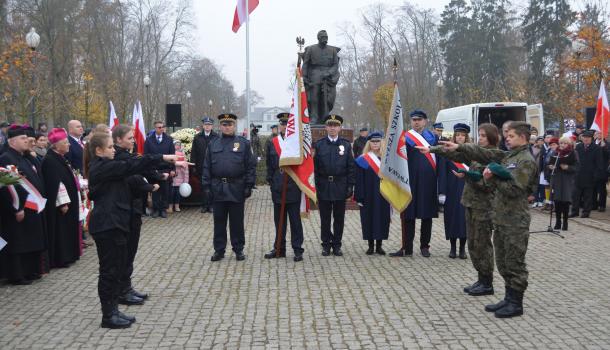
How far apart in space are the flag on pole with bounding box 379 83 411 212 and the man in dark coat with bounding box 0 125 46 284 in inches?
187

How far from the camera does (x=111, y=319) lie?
582cm

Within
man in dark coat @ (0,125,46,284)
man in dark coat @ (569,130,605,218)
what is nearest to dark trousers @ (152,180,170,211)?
man in dark coat @ (0,125,46,284)

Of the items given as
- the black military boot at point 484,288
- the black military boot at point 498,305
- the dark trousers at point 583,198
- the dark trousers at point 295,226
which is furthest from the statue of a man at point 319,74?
the black military boot at point 498,305

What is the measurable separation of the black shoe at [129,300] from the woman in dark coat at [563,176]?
28.4 ft

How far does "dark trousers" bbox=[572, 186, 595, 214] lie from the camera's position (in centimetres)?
1414

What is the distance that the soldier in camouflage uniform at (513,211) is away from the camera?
6.05m

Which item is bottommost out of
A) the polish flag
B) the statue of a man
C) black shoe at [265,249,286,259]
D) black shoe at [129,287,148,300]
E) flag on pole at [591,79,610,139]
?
black shoe at [265,249,286,259]

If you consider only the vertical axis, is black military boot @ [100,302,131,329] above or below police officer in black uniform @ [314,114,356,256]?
below

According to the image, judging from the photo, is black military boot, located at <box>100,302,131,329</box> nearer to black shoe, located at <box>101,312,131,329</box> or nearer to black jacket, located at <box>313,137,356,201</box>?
black shoe, located at <box>101,312,131,329</box>

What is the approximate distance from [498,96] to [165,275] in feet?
Answer: 101

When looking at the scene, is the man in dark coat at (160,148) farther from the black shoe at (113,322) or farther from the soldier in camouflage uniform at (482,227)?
the soldier in camouflage uniform at (482,227)

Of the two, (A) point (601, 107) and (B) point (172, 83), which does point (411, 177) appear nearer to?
(A) point (601, 107)

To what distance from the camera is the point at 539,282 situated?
771 centimetres

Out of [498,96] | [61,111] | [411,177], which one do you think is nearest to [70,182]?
[411,177]
